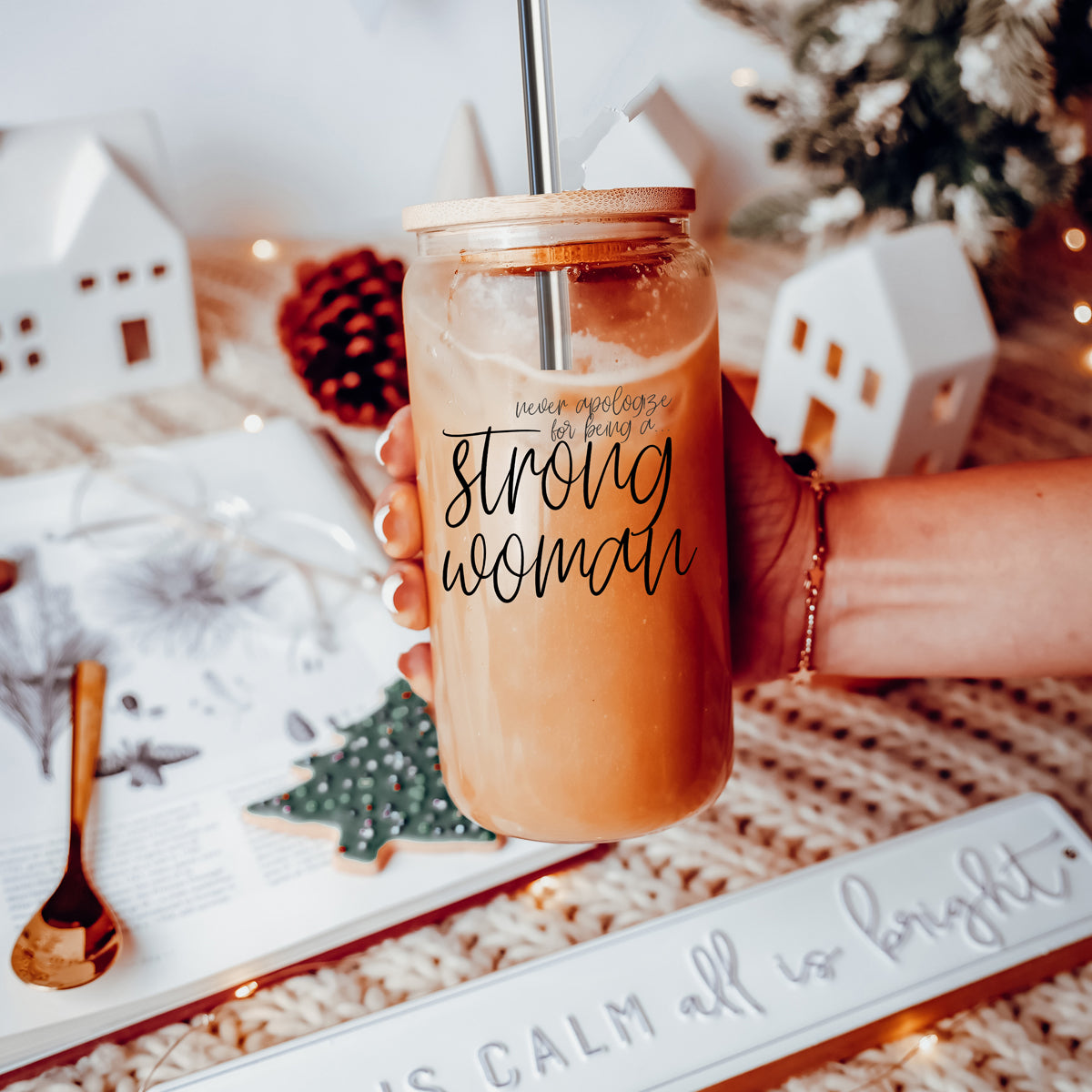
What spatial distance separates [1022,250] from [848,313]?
62cm

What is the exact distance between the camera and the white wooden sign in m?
0.43

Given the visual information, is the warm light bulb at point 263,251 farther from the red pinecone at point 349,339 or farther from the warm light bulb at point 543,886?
the warm light bulb at point 543,886

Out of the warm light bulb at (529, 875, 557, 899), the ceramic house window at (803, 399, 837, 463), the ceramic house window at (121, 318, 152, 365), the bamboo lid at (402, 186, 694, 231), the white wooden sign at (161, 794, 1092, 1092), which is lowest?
the warm light bulb at (529, 875, 557, 899)

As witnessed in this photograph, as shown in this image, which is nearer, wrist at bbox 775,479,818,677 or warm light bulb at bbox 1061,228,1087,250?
wrist at bbox 775,479,818,677

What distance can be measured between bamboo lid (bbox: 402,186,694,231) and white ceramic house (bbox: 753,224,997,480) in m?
0.38

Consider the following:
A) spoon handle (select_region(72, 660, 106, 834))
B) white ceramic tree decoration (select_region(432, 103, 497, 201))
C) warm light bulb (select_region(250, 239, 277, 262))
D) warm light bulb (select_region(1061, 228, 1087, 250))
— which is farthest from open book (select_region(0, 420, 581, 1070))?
warm light bulb (select_region(1061, 228, 1087, 250))

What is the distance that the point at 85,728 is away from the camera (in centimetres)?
57

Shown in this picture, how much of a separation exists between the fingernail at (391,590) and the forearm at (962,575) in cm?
25

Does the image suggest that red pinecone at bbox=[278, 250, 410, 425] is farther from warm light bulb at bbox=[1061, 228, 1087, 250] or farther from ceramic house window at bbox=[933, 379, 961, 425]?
warm light bulb at bbox=[1061, 228, 1087, 250]

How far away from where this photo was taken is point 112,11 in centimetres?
90

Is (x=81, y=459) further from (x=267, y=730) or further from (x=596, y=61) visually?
(x=596, y=61)

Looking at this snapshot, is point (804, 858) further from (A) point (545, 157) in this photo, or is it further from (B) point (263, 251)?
(B) point (263, 251)

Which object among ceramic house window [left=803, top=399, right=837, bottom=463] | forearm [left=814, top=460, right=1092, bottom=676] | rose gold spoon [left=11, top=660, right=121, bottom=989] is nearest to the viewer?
rose gold spoon [left=11, top=660, right=121, bottom=989]

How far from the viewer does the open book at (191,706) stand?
0.48m
